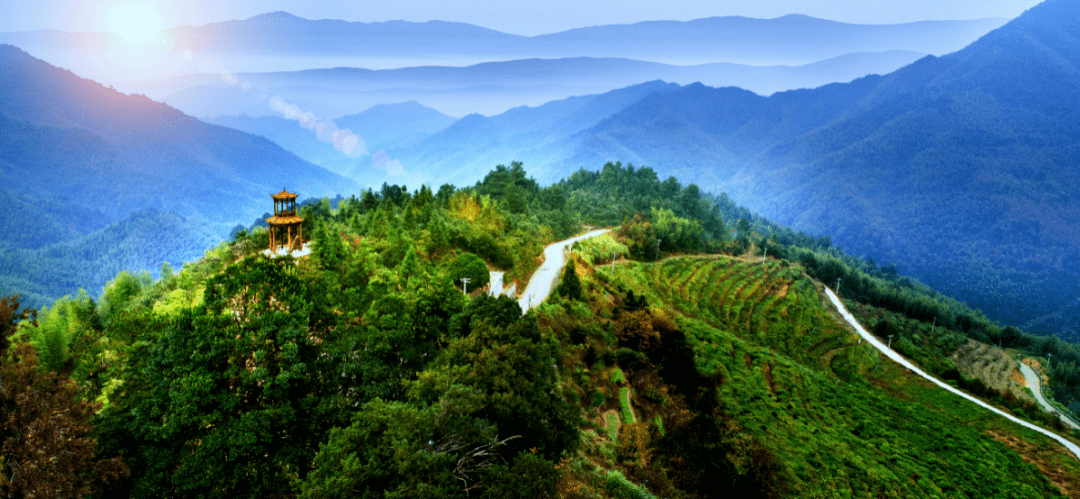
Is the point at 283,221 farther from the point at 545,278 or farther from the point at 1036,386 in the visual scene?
the point at 1036,386

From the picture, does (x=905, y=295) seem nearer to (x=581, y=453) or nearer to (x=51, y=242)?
(x=581, y=453)

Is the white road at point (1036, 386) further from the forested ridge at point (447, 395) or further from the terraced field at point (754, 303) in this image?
the terraced field at point (754, 303)

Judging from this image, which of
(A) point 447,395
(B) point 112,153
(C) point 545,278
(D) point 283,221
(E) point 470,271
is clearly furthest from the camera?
(B) point 112,153

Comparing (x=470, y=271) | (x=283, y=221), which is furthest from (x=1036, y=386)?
(x=283, y=221)

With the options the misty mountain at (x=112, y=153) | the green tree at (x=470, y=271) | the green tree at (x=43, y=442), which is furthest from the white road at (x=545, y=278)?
the misty mountain at (x=112, y=153)

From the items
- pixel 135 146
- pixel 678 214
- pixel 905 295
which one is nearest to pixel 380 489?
pixel 678 214

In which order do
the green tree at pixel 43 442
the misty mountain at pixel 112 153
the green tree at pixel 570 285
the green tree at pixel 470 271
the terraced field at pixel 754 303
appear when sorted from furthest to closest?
1. the misty mountain at pixel 112 153
2. the terraced field at pixel 754 303
3. the green tree at pixel 570 285
4. the green tree at pixel 470 271
5. the green tree at pixel 43 442
